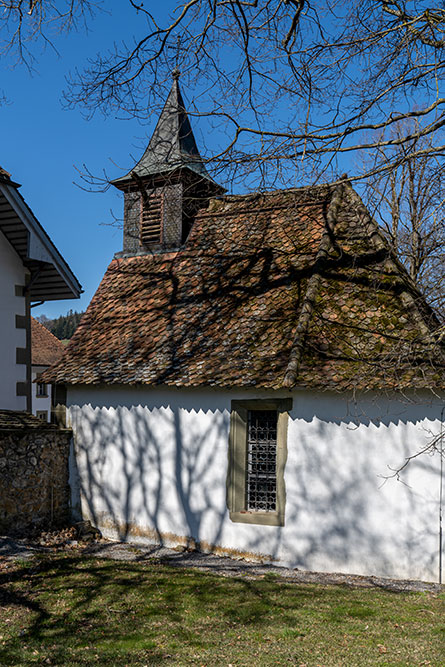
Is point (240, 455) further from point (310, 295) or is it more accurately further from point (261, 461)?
point (310, 295)

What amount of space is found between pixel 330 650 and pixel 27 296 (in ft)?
29.3

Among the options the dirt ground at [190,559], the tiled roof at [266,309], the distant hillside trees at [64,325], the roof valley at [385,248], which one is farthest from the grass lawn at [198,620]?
the distant hillside trees at [64,325]

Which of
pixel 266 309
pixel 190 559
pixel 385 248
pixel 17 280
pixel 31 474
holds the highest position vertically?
pixel 385 248

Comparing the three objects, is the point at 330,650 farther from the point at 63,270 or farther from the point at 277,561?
the point at 63,270

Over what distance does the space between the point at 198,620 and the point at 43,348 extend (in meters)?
31.3

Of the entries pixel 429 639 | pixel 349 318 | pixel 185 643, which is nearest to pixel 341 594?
pixel 429 639

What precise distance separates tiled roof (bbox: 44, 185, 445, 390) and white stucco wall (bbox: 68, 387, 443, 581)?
1.66 ft

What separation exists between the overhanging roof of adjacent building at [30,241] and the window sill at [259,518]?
6.06 m

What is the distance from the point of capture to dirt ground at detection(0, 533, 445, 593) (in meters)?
9.15

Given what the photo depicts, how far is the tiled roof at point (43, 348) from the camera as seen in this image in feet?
116

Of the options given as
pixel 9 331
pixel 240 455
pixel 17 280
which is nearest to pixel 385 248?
pixel 240 455

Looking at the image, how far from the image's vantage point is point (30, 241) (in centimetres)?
1178

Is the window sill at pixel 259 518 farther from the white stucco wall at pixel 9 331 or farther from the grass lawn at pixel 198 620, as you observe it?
the white stucco wall at pixel 9 331

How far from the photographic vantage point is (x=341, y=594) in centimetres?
833
